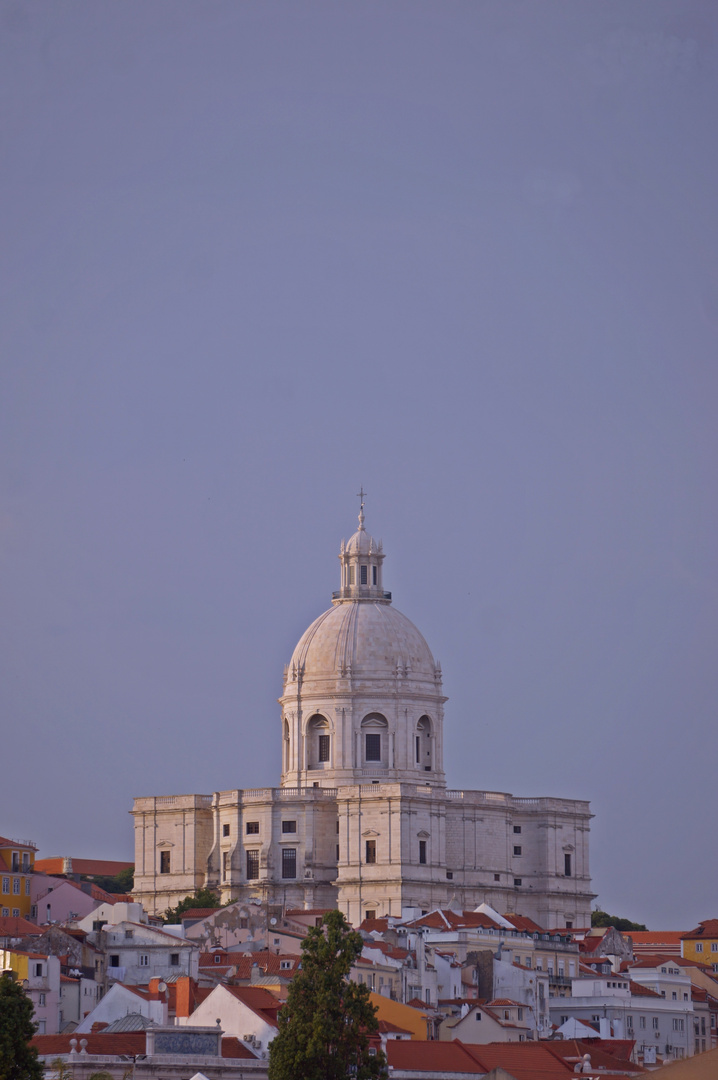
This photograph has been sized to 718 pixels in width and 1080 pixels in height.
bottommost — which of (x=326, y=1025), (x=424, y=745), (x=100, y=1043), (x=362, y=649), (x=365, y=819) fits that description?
(x=100, y=1043)

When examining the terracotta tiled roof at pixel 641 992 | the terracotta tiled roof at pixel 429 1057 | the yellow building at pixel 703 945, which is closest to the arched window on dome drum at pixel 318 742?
the yellow building at pixel 703 945

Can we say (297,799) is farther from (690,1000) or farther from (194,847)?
(690,1000)

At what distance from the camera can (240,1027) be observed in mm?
73438

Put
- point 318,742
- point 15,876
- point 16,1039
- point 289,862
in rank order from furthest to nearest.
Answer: point 318,742
point 289,862
point 15,876
point 16,1039

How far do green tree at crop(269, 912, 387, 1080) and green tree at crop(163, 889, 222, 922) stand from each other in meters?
41.3

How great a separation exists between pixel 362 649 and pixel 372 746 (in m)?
4.73

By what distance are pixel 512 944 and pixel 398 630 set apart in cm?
2702

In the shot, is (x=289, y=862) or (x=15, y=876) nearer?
(x=15, y=876)

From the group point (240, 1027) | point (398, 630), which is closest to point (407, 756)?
point (398, 630)

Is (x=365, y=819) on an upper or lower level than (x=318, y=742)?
lower

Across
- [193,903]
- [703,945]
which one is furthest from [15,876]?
[703,945]

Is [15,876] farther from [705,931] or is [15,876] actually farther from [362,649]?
[705,931]

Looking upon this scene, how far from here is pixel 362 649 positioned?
118938 millimetres

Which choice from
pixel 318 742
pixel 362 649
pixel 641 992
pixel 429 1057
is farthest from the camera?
pixel 318 742
